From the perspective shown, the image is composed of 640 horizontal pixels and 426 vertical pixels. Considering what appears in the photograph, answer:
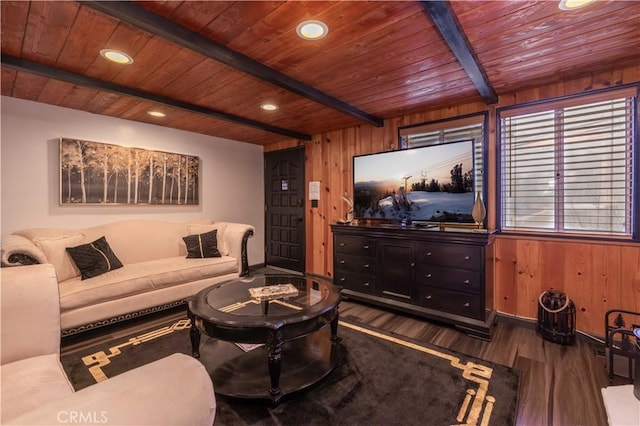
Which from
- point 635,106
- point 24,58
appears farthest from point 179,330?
point 635,106

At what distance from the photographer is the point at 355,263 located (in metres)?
3.43

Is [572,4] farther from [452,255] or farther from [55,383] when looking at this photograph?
[55,383]

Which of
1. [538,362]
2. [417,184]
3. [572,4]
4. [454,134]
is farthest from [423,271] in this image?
[572,4]

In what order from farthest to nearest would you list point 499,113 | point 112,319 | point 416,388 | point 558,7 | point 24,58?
point 499,113 < point 112,319 < point 24,58 < point 416,388 < point 558,7

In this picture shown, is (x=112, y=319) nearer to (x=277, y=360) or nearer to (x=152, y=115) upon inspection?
(x=277, y=360)

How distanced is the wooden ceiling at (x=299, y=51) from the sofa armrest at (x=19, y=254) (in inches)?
53.7

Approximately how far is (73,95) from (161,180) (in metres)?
1.34

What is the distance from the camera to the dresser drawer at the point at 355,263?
330 centimetres

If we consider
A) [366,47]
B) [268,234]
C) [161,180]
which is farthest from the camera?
[268,234]

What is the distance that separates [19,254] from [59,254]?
0.55 metres

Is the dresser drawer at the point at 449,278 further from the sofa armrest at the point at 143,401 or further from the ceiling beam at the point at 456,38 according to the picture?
the sofa armrest at the point at 143,401

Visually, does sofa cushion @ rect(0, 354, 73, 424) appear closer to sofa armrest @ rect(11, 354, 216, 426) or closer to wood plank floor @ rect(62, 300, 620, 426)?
sofa armrest @ rect(11, 354, 216, 426)

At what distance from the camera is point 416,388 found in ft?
6.06

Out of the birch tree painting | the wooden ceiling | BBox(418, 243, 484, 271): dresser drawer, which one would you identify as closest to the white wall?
the birch tree painting
